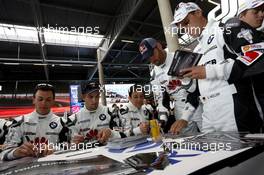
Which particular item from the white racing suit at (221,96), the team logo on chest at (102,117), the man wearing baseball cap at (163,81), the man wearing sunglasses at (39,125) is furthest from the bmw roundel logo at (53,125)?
the white racing suit at (221,96)

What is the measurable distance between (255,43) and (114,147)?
38.9 inches

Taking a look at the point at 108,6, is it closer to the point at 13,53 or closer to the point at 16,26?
the point at 16,26

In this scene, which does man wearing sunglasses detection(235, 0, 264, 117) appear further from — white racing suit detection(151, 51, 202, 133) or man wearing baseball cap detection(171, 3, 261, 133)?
white racing suit detection(151, 51, 202, 133)

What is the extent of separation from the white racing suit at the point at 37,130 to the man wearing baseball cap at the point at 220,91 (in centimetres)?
116

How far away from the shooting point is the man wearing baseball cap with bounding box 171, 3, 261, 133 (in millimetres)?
1376

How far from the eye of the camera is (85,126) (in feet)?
8.17

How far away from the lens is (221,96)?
1.50 m

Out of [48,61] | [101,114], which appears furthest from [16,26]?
[101,114]

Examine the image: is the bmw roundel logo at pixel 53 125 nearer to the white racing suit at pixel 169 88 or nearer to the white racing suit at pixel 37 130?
the white racing suit at pixel 37 130

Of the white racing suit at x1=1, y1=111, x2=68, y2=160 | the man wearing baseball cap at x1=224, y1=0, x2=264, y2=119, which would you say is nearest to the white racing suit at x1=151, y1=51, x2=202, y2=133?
the man wearing baseball cap at x1=224, y1=0, x2=264, y2=119

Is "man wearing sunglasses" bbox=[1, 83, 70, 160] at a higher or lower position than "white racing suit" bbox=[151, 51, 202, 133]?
lower

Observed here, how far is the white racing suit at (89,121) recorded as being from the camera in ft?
8.03

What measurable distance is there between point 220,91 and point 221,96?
36 mm

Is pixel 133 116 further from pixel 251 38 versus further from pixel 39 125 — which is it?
pixel 251 38
